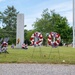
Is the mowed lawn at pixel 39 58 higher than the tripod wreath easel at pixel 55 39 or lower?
lower

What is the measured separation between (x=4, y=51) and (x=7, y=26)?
5624 cm

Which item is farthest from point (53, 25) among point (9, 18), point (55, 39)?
point (55, 39)

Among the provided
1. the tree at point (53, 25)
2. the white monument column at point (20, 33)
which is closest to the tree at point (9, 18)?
the tree at point (53, 25)

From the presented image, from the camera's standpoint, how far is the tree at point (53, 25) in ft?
192

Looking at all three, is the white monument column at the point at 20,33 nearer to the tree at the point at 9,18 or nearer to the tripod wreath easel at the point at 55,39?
the tripod wreath easel at the point at 55,39

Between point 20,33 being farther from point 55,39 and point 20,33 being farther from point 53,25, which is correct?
point 53,25

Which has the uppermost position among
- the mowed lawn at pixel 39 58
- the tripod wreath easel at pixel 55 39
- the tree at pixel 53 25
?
the tree at pixel 53 25

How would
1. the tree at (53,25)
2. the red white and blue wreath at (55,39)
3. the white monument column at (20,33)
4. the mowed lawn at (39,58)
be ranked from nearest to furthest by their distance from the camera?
1. the mowed lawn at (39,58)
2. the red white and blue wreath at (55,39)
3. the white monument column at (20,33)
4. the tree at (53,25)

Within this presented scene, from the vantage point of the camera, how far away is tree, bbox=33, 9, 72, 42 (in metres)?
58.4

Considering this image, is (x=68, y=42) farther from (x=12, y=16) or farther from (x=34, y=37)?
(x=34, y=37)

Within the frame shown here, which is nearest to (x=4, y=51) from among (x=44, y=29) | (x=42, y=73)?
(x=42, y=73)

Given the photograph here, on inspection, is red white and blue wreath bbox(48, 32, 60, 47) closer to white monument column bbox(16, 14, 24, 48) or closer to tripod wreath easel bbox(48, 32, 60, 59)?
tripod wreath easel bbox(48, 32, 60, 59)

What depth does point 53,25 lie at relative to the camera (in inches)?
2355

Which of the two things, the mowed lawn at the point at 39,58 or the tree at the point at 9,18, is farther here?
the tree at the point at 9,18
